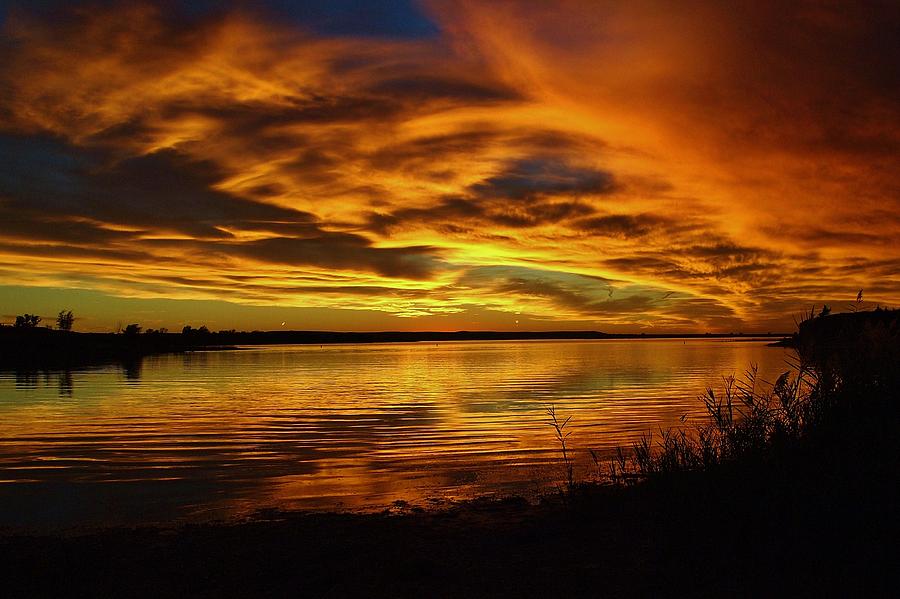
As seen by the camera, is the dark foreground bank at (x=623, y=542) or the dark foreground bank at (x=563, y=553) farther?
the dark foreground bank at (x=623, y=542)

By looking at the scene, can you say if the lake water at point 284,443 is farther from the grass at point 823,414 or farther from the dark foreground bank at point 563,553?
the grass at point 823,414

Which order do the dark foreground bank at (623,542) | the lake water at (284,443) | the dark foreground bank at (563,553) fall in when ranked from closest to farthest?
the dark foreground bank at (563,553) < the dark foreground bank at (623,542) < the lake water at (284,443)

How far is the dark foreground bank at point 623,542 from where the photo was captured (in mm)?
8281

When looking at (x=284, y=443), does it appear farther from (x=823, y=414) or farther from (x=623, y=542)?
(x=823, y=414)

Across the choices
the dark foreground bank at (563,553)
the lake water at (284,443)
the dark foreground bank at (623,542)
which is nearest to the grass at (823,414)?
the dark foreground bank at (623,542)

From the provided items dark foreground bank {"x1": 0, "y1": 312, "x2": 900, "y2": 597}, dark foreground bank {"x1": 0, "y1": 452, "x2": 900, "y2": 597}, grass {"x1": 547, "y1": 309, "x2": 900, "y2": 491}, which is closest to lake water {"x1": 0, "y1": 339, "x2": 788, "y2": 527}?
dark foreground bank {"x1": 0, "y1": 312, "x2": 900, "y2": 597}

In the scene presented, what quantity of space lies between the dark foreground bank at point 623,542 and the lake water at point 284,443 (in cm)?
273

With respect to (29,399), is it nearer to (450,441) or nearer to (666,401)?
(450,441)

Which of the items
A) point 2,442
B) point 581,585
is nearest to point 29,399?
point 2,442

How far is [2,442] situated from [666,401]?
29364mm

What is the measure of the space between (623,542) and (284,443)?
16.1 metres

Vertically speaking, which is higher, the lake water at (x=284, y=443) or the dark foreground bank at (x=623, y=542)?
the dark foreground bank at (x=623, y=542)

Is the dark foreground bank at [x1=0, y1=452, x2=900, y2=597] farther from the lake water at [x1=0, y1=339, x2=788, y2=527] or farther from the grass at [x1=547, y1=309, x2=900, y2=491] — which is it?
the lake water at [x1=0, y1=339, x2=788, y2=527]

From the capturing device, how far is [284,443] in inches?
933
